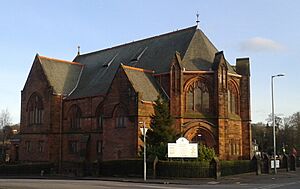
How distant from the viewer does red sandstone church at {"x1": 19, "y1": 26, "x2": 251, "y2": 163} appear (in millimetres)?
46219

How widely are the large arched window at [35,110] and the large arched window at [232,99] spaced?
2589 centimetres

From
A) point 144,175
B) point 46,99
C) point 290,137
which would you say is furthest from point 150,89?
point 290,137

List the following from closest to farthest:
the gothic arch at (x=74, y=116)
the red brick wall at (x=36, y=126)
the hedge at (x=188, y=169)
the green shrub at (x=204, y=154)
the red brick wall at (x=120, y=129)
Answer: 1. the hedge at (x=188, y=169)
2. the green shrub at (x=204, y=154)
3. the red brick wall at (x=120, y=129)
4. the gothic arch at (x=74, y=116)
5. the red brick wall at (x=36, y=126)

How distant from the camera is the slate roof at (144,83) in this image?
148 ft

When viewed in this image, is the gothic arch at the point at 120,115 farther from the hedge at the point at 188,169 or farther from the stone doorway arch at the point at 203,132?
the hedge at the point at 188,169

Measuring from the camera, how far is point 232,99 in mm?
50781

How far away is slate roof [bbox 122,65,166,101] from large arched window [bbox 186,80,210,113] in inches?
117

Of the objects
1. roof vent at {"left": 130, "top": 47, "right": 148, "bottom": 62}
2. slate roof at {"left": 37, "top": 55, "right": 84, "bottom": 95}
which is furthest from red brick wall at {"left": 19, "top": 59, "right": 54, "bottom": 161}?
roof vent at {"left": 130, "top": 47, "right": 148, "bottom": 62}

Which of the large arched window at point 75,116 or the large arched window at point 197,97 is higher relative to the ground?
the large arched window at point 197,97

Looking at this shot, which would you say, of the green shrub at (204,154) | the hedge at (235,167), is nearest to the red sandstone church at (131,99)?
the hedge at (235,167)

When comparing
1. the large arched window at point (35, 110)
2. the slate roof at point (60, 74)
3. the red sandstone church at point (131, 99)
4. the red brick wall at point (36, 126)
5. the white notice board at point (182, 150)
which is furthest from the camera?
the large arched window at point (35, 110)

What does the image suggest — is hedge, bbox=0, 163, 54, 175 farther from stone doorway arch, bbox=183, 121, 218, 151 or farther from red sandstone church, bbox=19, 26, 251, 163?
stone doorway arch, bbox=183, 121, 218, 151

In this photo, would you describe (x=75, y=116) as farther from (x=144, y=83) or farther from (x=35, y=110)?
(x=144, y=83)

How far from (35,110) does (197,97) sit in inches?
966
